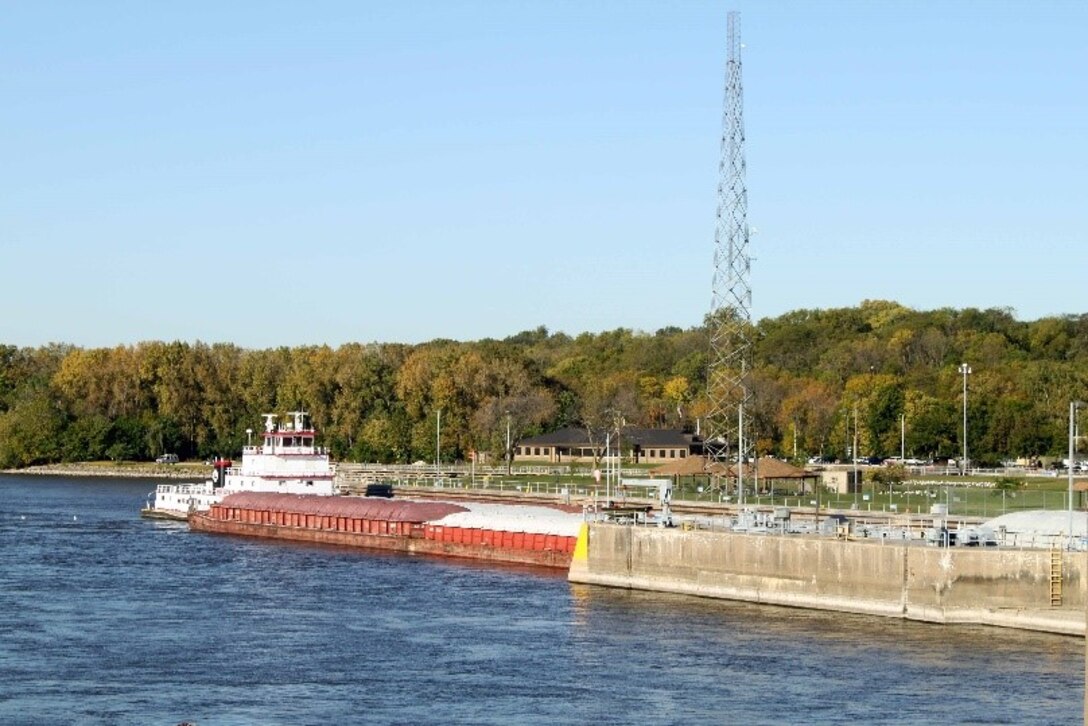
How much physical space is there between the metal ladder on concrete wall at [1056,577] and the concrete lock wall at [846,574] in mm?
130

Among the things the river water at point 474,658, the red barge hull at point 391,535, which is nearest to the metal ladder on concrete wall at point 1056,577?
the river water at point 474,658

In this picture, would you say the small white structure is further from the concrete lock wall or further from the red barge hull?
the red barge hull

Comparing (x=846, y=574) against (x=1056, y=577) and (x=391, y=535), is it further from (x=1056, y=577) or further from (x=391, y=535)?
(x=391, y=535)

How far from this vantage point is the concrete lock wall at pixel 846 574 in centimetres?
6662

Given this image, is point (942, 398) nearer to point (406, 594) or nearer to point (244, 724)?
point (406, 594)

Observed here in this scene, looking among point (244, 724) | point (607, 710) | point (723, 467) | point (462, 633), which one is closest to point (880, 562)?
point (462, 633)

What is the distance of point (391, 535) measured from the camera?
111 m

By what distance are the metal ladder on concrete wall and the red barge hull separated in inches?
1315

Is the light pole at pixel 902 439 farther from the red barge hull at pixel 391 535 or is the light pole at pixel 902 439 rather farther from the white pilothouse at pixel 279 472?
the red barge hull at pixel 391 535

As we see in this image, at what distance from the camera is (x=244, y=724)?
50875mm

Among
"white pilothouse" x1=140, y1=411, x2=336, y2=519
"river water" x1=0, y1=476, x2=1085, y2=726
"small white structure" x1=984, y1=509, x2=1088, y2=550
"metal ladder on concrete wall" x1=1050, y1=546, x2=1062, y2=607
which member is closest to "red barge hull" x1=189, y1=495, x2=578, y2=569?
"white pilothouse" x1=140, y1=411, x2=336, y2=519

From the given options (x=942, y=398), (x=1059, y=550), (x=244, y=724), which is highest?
(x=942, y=398)

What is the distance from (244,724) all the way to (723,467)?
7771 cm

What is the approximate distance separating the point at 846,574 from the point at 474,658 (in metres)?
17.5
